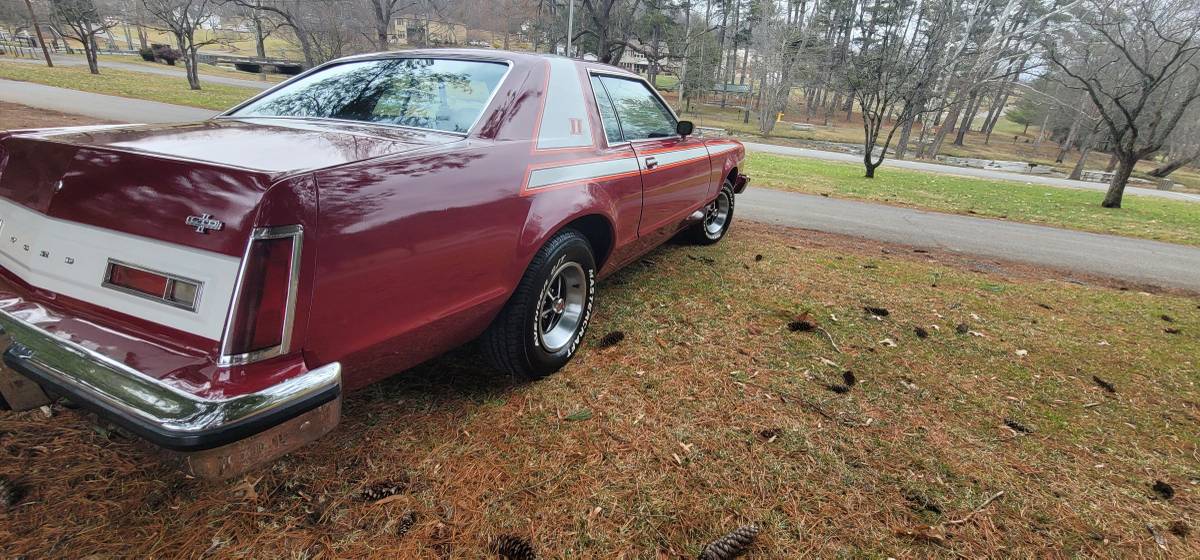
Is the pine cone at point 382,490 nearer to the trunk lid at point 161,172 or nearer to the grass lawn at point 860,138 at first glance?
the trunk lid at point 161,172

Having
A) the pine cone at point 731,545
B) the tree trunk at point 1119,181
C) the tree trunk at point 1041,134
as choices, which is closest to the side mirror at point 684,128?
the pine cone at point 731,545

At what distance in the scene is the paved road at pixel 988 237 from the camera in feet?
20.1

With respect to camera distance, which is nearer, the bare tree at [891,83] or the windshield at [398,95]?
the windshield at [398,95]

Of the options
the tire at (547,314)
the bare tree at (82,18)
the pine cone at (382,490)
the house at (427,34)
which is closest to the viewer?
the pine cone at (382,490)

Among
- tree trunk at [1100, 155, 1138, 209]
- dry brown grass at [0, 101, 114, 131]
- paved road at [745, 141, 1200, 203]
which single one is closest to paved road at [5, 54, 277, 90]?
dry brown grass at [0, 101, 114, 131]

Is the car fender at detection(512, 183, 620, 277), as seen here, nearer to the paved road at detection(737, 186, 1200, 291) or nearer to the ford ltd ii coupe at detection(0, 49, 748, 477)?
the ford ltd ii coupe at detection(0, 49, 748, 477)

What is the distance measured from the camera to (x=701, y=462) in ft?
7.04

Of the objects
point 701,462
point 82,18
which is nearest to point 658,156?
point 701,462

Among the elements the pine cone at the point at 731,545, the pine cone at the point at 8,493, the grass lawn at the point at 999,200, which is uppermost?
the grass lawn at the point at 999,200

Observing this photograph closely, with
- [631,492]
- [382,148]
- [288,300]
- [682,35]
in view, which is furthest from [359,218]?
[682,35]

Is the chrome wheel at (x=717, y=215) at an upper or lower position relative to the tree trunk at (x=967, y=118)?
lower

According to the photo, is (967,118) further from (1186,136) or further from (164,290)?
(164,290)

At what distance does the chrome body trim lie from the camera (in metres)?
1.30

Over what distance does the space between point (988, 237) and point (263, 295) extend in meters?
8.53
